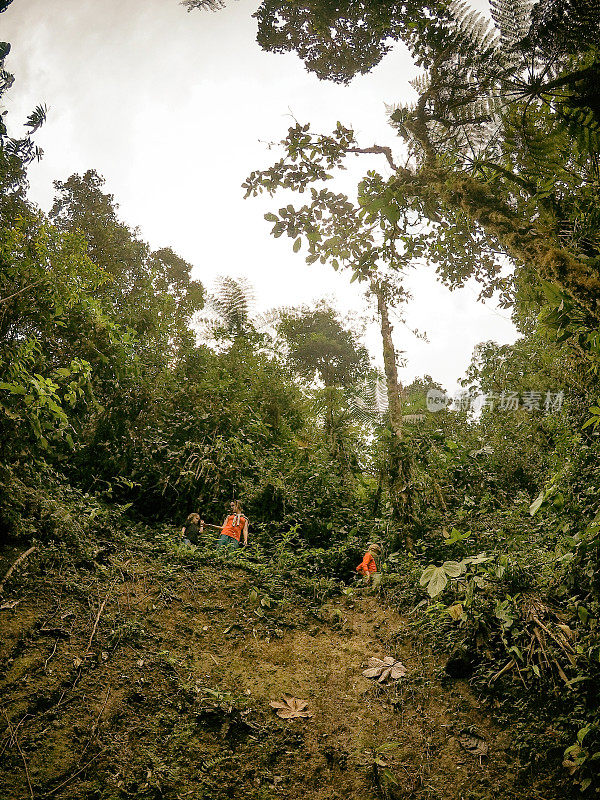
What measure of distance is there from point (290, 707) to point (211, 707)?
57cm

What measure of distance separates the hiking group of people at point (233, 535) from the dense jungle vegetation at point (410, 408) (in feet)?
0.75

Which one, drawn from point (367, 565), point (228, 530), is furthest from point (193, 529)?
point (367, 565)

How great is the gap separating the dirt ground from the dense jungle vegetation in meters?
0.35

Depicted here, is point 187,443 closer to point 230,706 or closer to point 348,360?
point 230,706

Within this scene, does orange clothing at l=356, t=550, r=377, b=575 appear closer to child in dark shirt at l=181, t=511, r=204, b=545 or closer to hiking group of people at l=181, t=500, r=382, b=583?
hiking group of people at l=181, t=500, r=382, b=583

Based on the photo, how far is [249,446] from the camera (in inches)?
309

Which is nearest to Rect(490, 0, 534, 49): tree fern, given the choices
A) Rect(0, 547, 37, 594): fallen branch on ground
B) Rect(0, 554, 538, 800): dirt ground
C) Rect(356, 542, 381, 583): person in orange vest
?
Rect(0, 554, 538, 800): dirt ground

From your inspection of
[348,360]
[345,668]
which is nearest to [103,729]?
[345,668]

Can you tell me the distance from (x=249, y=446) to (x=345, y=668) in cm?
491

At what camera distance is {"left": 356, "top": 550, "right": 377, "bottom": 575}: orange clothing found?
502 centimetres

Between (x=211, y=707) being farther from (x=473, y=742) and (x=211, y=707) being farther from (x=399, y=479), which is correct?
(x=399, y=479)

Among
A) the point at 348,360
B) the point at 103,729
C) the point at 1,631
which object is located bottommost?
the point at 103,729

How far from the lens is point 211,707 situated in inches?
105

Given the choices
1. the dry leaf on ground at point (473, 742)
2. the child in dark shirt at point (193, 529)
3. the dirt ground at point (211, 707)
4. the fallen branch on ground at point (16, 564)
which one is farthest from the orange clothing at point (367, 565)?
the fallen branch on ground at point (16, 564)
